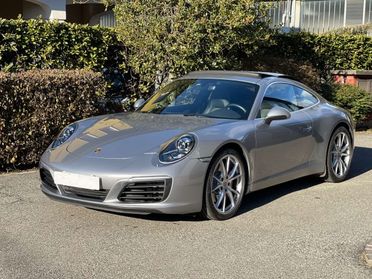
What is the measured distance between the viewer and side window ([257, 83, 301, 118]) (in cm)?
634

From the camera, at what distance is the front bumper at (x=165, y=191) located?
502 centimetres

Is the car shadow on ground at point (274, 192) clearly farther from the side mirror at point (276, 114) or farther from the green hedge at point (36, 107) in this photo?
the green hedge at point (36, 107)

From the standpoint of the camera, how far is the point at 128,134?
5.59m

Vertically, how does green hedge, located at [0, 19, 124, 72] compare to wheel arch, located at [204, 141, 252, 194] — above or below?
above

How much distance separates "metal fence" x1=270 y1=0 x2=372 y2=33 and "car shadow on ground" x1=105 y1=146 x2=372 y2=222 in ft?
48.5

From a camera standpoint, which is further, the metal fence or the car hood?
the metal fence

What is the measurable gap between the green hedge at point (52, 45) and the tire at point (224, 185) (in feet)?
15.2

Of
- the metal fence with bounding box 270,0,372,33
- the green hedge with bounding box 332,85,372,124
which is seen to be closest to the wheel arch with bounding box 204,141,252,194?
the green hedge with bounding box 332,85,372,124

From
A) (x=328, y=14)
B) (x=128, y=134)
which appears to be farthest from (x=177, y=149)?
(x=328, y=14)

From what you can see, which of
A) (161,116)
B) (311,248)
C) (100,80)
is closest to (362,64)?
(100,80)

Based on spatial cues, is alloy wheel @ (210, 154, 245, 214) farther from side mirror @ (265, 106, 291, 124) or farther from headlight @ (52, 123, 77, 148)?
headlight @ (52, 123, 77, 148)

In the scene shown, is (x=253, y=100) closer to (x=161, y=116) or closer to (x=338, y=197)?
(x=161, y=116)

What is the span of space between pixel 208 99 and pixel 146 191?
167 centimetres

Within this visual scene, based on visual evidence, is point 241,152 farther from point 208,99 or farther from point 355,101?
point 355,101
